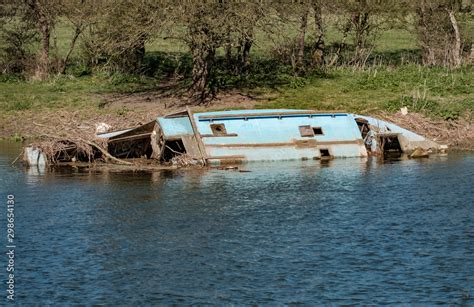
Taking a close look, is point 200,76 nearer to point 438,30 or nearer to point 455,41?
point 438,30

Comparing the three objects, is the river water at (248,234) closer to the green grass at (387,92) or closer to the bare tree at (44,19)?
the green grass at (387,92)

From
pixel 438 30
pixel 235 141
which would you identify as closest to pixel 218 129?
pixel 235 141

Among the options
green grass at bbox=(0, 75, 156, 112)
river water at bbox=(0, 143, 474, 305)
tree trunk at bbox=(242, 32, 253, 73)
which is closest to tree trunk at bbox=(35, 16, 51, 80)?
green grass at bbox=(0, 75, 156, 112)

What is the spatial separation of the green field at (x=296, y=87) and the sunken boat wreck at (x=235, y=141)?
18.0 feet

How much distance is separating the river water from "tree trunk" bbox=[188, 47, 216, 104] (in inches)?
418

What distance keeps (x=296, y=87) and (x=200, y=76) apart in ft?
14.2

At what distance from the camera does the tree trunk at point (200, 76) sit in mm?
42406

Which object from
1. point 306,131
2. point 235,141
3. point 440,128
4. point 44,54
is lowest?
point 235,141

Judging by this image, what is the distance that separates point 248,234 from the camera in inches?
907

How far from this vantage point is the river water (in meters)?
18.6

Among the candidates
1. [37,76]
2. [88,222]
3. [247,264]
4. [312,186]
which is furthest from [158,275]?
[37,76]

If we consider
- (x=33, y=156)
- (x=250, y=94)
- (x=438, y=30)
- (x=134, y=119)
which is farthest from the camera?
(x=438, y=30)

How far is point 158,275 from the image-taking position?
19.6m

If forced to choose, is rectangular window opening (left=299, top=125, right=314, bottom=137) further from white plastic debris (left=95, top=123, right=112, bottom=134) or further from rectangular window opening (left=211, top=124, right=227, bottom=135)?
white plastic debris (left=95, top=123, right=112, bottom=134)
